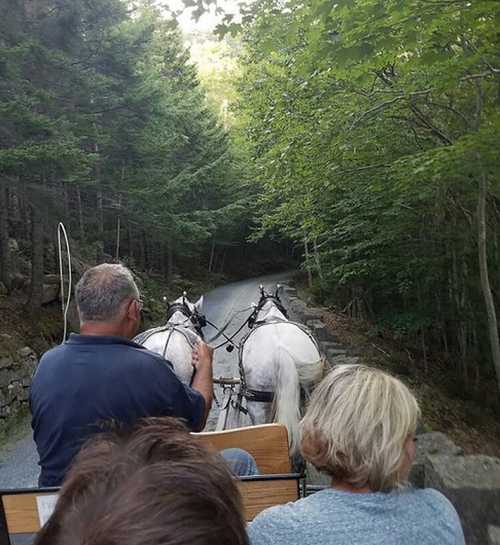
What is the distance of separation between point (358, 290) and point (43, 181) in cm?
879

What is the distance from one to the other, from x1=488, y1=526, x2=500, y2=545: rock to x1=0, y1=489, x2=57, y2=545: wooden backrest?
2.12 meters

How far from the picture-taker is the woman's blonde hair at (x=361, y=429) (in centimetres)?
159

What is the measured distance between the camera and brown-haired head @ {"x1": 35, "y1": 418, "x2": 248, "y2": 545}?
0.70 metres

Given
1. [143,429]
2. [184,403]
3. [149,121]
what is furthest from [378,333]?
[143,429]

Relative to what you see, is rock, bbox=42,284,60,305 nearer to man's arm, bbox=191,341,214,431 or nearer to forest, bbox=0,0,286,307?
forest, bbox=0,0,286,307

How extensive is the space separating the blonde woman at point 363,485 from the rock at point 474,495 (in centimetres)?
132

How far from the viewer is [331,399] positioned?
5.63 ft

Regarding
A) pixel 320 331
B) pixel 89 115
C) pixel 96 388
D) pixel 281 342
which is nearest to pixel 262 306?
pixel 281 342

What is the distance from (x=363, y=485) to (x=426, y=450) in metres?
2.17

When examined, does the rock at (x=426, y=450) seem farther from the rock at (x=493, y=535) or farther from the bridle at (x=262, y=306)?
the bridle at (x=262, y=306)

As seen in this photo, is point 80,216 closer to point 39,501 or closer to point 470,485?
point 39,501

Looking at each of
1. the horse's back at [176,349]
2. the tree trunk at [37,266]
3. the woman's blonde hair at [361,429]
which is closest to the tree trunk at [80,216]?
the tree trunk at [37,266]

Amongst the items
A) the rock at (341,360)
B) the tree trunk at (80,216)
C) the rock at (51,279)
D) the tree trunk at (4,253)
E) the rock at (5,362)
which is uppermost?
the tree trunk at (80,216)

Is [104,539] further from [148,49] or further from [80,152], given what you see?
[148,49]
